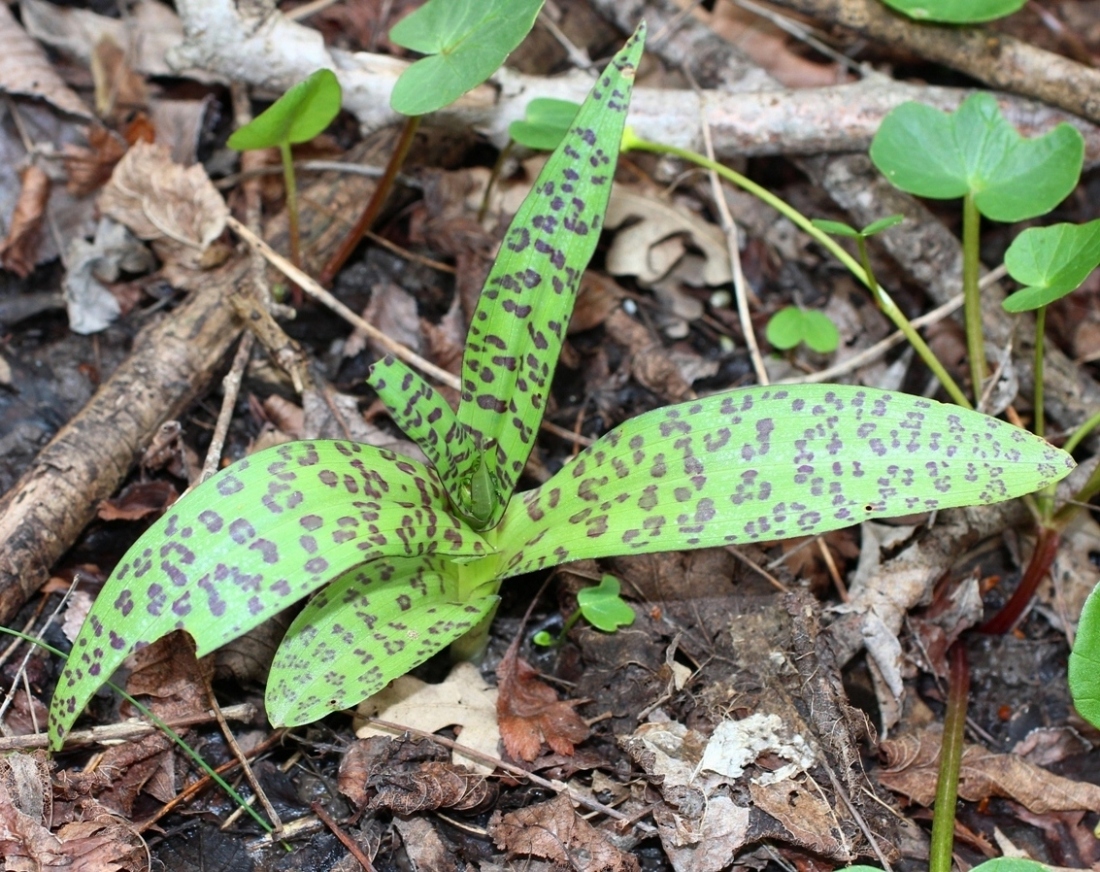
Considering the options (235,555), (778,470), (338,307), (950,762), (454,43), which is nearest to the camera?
(235,555)

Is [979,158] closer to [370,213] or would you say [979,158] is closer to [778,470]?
[778,470]

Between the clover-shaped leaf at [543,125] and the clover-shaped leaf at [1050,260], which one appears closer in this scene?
the clover-shaped leaf at [1050,260]

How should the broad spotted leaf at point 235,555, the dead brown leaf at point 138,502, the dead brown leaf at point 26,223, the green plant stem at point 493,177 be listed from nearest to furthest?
the broad spotted leaf at point 235,555
the dead brown leaf at point 138,502
the dead brown leaf at point 26,223
the green plant stem at point 493,177

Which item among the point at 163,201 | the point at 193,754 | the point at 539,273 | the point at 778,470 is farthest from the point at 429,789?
the point at 163,201

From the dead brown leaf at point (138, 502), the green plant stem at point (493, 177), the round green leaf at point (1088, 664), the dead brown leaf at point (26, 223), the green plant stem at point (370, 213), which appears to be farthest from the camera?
the green plant stem at point (493, 177)

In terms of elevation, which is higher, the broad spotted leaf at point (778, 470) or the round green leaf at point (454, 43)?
the round green leaf at point (454, 43)

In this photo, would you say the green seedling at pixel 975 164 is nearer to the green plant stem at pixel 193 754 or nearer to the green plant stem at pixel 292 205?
the green plant stem at pixel 292 205

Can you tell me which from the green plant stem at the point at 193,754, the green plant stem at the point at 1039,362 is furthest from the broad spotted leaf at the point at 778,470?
the green plant stem at the point at 193,754
